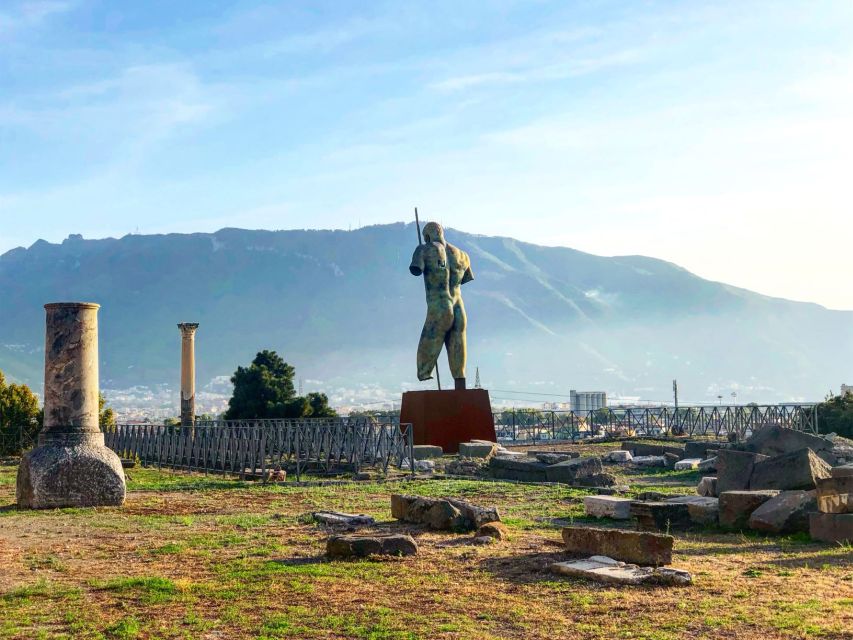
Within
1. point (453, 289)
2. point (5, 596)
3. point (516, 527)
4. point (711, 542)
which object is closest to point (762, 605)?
point (711, 542)

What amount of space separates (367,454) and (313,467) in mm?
1407

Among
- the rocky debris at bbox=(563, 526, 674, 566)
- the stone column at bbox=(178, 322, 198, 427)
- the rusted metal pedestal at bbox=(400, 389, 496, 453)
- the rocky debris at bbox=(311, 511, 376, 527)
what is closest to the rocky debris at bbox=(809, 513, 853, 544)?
the rocky debris at bbox=(563, 526, 674, 566)

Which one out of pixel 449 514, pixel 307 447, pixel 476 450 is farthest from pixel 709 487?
pixel 476 450

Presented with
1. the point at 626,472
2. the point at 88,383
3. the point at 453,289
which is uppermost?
the point at 453,289

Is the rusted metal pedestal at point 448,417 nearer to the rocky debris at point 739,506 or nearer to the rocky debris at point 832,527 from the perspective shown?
the rocky debris at point 739,506

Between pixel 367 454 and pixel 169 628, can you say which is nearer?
pixel 169 628

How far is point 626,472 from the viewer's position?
21828 millimetres

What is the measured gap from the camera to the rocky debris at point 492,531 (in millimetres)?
11094

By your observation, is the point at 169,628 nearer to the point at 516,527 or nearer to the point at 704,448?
the point at 516,527

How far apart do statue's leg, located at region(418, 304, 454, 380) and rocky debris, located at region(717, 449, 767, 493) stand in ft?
48.5

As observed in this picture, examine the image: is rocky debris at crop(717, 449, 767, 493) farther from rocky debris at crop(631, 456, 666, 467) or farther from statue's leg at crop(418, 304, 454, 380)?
statue's leg at crop(418, 304, 454, 380)

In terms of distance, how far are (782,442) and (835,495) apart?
683 centimetres

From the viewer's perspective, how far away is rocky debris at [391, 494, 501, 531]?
11766 mm

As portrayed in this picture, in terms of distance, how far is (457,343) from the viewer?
29266 mm
